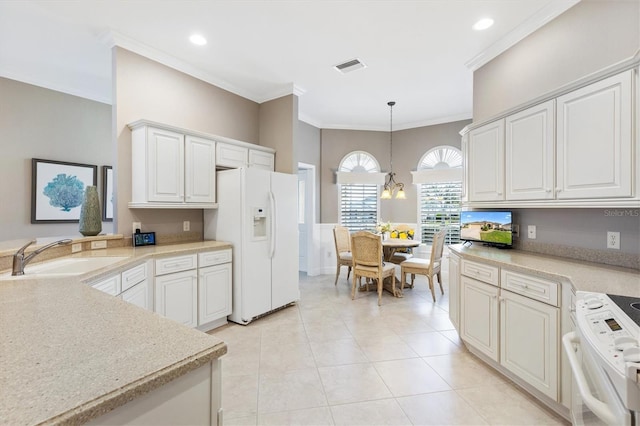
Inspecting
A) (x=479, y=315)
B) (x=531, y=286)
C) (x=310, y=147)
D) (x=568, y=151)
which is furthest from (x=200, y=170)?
(x=568, y=151)

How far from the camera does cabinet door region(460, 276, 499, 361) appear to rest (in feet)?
7.22

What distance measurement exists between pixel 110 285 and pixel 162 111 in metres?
2.13

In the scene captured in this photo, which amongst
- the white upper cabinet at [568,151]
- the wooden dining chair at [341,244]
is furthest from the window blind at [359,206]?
the white upper cabinet at [568,151]

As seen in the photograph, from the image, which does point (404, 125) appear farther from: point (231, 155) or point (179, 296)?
point (179, 296)

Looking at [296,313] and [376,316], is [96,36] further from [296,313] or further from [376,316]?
[376,316]

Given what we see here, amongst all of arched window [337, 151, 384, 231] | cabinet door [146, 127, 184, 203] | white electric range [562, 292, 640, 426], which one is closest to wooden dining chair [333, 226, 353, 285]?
arched window [337, 151, 384, 231]

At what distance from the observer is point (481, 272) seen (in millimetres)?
2332

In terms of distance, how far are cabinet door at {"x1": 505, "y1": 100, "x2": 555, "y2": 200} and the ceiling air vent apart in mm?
1828

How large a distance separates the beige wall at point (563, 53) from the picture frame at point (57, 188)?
5.19 m

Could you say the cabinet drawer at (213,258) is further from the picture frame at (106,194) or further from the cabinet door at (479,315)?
the cabinet door at (479,315)

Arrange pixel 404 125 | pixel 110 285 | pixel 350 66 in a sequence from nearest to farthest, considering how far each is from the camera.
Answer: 1. pixel 110 285
2. pixel 350 66
3. pixel 404 125

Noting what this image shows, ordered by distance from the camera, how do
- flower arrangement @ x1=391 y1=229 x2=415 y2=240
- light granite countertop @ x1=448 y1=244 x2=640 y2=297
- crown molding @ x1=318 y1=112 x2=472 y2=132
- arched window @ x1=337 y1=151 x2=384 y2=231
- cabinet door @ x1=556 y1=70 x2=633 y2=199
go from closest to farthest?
light granite countertop @ x1=448 y1=244 x2=640 y2=297, cabinet door @ x1=556 y1=70 x2=633 y2=199, flower arrangement @ x1=391 y1=229 x2=415 y2=240, crown molding @ x1=318 y1=112 x2=472 y2=132, arched window @ x1=337 y1=151 x2=384 y2=231

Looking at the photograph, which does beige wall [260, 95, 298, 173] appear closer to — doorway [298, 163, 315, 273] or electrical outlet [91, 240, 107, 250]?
doorway [298, 163, 315, 273]

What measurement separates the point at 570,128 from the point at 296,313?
10.6ft
